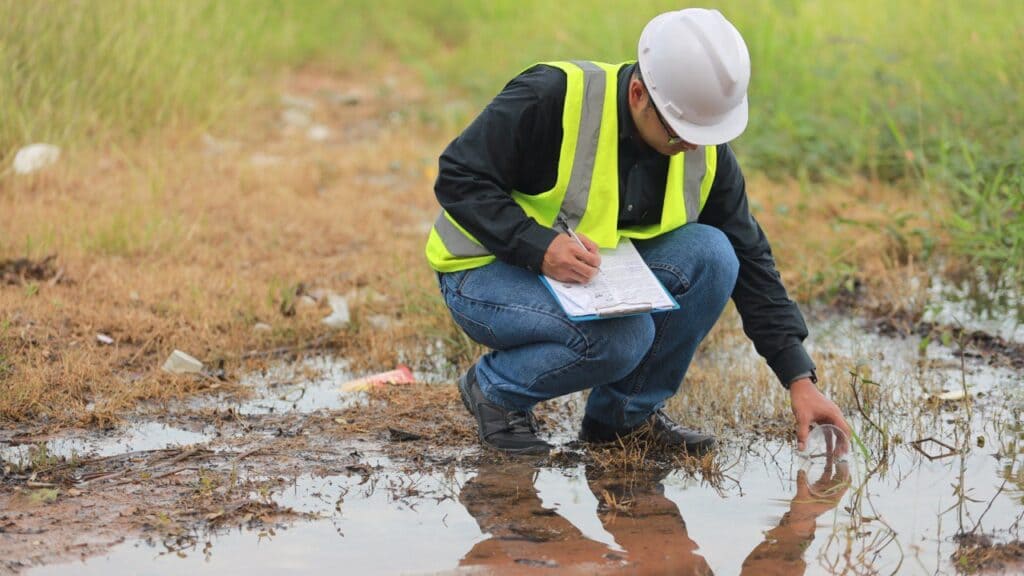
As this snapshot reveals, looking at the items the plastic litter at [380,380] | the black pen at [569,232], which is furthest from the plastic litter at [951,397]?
the plastic litter at [380,380]

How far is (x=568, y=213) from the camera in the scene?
343 cm

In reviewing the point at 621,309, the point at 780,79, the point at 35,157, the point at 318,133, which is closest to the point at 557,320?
the point at 621,309

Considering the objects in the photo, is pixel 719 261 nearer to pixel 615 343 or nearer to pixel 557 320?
pixel 615 343

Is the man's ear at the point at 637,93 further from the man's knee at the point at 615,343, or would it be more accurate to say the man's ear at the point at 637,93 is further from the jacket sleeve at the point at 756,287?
the man's knee at the point at 615,343

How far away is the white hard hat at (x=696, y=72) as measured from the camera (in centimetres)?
319

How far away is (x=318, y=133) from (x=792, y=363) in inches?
229

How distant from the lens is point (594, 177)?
11.1ft

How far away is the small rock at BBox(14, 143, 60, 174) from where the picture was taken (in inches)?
260

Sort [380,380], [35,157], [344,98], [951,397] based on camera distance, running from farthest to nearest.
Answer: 1. [344,98]
2. [35,157]
3. [380,380]
4. [951,397]

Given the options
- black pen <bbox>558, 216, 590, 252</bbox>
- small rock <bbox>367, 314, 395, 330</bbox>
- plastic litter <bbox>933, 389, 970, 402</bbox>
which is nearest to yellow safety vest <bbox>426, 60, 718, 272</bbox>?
black pen <bbox>558, 216, 590, 252</bbox>

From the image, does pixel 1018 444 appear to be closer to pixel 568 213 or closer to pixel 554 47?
pixel 568 213

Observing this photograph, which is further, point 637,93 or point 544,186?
point 544,186

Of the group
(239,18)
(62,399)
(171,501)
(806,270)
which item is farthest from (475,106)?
(171,501)

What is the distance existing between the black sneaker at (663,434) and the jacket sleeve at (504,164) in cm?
66
